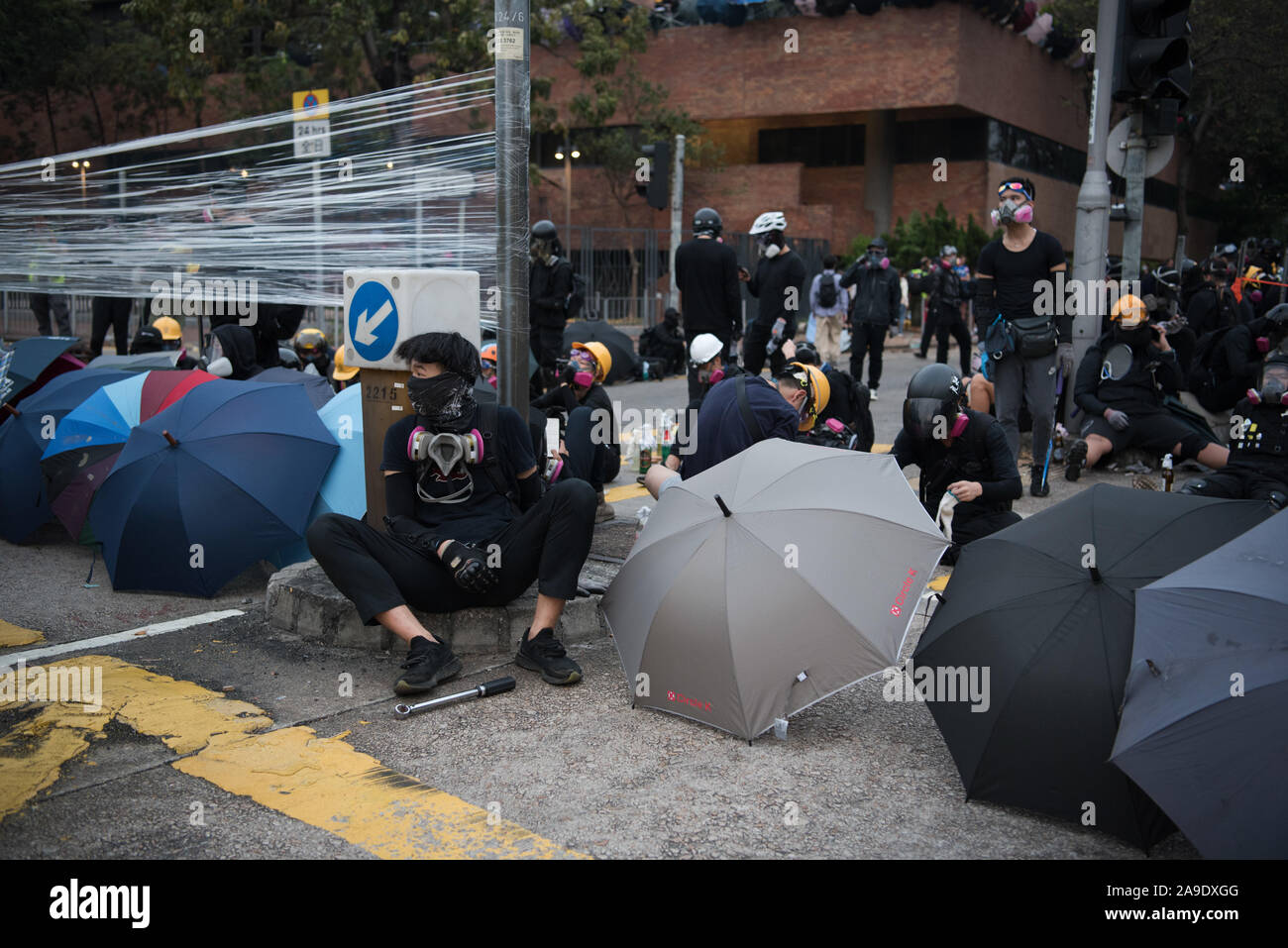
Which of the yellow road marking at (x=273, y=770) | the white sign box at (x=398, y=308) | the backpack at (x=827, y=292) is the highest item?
the backpack at (x=827, y=292)

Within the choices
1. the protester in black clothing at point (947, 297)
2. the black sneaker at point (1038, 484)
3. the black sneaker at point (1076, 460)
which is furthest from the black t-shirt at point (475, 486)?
the protester in black clothing at point (947, 297)

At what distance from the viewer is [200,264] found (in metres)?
8.95

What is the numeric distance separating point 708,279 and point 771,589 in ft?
20.5

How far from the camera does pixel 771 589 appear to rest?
4285mm

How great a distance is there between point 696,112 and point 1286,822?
35.3m

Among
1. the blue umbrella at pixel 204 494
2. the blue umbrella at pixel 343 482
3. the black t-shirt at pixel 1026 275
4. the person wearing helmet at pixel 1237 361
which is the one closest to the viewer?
the blue umbrella at pixel 204 494

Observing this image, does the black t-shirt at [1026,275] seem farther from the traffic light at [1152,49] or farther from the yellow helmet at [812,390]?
the traffic light at [1152,49]

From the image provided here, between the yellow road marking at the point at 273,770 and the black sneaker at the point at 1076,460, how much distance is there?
6890mm

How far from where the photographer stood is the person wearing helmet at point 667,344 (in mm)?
17672

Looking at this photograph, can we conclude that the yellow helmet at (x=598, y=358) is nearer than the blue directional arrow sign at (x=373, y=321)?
No

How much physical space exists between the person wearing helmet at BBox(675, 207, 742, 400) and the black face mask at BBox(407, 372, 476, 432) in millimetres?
4918

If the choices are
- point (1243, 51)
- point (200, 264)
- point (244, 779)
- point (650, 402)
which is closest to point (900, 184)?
point (1243, 51)

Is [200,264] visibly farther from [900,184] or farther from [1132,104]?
[900,184]

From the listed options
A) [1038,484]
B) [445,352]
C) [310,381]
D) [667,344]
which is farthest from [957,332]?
[445,352]
